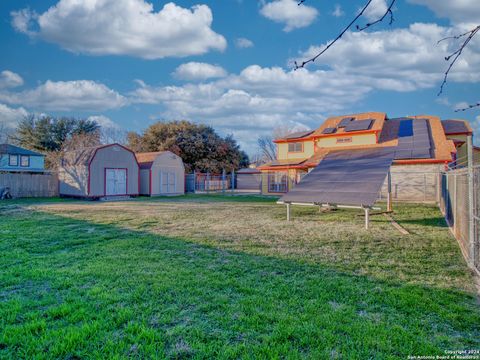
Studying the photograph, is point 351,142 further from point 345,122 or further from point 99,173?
point 99,173

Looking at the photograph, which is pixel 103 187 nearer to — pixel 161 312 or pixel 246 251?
pixel 246 251

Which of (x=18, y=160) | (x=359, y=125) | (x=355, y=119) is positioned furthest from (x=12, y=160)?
(x=355, y=119)

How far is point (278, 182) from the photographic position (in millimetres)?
24250

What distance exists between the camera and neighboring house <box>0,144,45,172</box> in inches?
1097

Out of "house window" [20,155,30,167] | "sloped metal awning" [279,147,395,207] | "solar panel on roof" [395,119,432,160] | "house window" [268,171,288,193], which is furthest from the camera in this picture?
"house window" [20,155,30,167]

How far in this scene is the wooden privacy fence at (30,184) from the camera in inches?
787

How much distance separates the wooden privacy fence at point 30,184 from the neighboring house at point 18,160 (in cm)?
936

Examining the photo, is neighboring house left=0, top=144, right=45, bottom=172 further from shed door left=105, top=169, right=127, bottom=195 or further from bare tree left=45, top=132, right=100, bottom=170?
shed door left=105, top=169, right=127, bottom=195

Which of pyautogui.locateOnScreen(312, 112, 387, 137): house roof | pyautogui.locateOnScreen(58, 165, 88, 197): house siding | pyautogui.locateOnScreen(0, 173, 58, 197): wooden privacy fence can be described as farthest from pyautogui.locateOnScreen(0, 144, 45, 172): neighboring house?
pyautogui.locateOnScreen(312, 112, 387, 137): house roof

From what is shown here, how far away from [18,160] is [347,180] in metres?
31.6

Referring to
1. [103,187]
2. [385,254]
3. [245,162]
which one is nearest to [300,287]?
[385,254]

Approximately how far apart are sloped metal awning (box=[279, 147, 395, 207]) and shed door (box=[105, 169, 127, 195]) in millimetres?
14776

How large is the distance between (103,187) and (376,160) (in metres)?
17.2

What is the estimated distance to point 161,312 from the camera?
3100 millimetres
